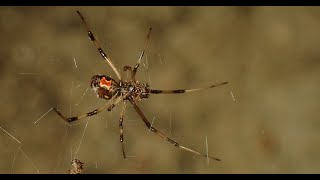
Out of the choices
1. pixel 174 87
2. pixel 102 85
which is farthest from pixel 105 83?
pixel 174 87

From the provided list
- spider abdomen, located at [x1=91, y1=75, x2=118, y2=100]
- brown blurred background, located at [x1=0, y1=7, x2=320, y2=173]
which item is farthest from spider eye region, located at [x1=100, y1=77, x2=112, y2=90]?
brown blurred background, located at [x1=0, y1=7, x2=320, y2=173]

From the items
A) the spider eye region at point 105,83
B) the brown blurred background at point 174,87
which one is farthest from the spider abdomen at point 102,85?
the brown blurred background at point 174,87

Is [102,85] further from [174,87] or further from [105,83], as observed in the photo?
[174,87]

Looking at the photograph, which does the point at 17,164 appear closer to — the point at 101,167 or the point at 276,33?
the point at 101,167

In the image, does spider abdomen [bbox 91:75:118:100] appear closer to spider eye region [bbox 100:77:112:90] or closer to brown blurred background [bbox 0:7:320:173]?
spider eye region [bbox 100:77:112:90]

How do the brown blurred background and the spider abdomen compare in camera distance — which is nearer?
the spider abdomen

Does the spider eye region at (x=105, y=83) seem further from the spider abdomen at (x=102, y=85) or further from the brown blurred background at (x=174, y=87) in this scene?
the brown blurred background at (x=174, y=87)

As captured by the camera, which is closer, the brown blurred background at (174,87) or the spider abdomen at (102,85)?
the spider abdomen at (102,85)
